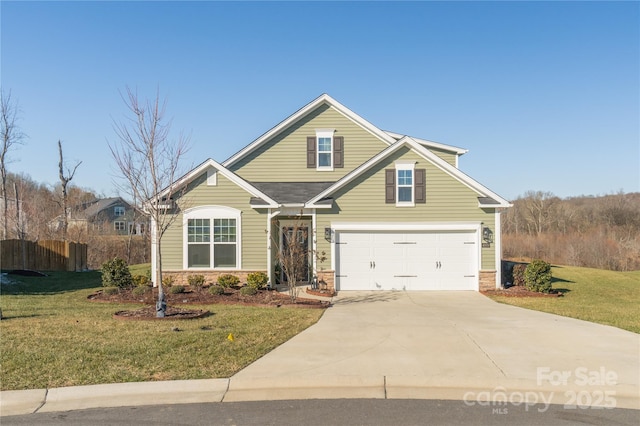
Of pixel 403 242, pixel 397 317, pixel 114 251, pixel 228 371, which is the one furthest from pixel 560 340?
pixel 114 251

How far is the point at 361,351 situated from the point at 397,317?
12.5 feet

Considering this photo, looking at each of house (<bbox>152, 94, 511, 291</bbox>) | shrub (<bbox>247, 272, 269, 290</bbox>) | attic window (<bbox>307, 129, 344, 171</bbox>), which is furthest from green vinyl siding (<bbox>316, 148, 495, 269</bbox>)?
attic window (<bbox>307, 129, 344, 171</bbox>)

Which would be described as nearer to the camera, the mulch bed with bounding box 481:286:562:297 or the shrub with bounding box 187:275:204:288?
the mulch bed with bounding box 481:286:562:297

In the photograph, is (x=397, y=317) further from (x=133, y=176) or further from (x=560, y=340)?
(x=133, y=176)

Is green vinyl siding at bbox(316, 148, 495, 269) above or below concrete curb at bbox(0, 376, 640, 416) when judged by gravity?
above

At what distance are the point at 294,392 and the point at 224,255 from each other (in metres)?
11.4

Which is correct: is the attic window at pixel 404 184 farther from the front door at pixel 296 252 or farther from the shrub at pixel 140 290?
the shrub at pixel 140 290

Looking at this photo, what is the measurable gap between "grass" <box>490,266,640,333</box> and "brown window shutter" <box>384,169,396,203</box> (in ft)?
16.0

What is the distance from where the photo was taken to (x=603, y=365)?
25.5 feet

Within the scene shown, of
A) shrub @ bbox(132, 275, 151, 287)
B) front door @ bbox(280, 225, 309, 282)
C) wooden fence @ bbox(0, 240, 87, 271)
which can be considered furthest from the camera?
wooden fence @ bbox(0, 240, 87, 271)

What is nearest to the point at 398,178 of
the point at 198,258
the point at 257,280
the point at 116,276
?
the point at 257,280

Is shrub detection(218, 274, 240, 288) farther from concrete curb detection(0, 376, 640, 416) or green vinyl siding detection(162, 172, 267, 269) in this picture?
concrete curb detection(0, 376, 640, 416)

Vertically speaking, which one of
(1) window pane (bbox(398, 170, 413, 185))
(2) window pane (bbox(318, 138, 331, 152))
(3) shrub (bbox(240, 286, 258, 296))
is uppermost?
(2) window pane (bbox(318, 138, 331, 152))

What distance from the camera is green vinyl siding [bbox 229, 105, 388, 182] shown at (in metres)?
A: 20.7
